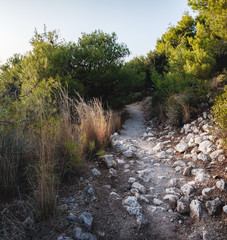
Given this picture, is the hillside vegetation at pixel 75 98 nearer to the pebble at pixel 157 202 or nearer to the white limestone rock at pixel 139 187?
the white limestone rock at pixel 139 187

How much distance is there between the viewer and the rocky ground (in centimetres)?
202

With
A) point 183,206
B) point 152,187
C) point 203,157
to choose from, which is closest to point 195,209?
point 183,206

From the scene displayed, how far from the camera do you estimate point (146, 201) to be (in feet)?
8.60

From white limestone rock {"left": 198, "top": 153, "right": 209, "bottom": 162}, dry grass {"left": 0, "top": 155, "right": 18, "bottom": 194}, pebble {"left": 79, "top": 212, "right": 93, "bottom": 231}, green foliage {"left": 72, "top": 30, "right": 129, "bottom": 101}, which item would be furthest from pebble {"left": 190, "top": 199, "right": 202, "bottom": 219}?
green foliage {"left": 72, "top": 30, "right": 129, "bottom": 101}

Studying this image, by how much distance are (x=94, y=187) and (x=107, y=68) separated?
7.49 metres

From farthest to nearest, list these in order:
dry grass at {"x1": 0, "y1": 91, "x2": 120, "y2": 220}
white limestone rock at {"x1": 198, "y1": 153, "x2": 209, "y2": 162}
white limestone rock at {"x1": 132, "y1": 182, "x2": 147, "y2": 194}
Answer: white limestone rock at {"x1": 198, "y1": 153, "x2": 209, "y2": 162} → white limestone rock at {"x1": 132, "y1": 182, "x2": 147, "y2": 194} → dry grass at {"x1": 0, "y1": 91, "x2": 120, "y2": 220}

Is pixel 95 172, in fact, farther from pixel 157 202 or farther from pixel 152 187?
pixel 157 202

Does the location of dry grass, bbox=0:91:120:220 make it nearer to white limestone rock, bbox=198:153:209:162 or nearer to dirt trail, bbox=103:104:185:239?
dirt trail, bbox=103:104:185:239

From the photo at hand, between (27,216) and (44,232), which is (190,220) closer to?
(44,232)

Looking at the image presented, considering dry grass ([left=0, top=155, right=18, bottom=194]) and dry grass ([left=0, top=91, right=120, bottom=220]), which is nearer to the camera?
dry grass ([left=0, top=91, right=120, bottom=220])

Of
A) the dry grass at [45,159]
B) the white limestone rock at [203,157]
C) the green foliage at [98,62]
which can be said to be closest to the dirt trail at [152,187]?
the white limestone rock at [203,157]

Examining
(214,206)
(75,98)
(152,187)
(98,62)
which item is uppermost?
(98,62)

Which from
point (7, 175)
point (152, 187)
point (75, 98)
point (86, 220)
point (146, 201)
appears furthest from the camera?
point (75, 98)

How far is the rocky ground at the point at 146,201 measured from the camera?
2.02 metres
